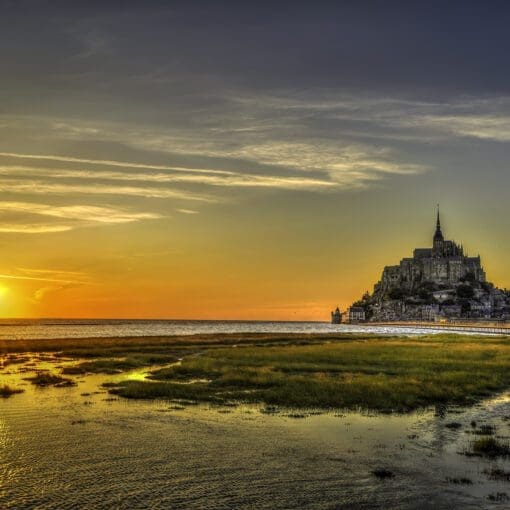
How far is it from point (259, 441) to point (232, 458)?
273cm

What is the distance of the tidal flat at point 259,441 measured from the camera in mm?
18156

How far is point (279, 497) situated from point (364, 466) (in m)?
4.56

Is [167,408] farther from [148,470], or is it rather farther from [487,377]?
[487,377]

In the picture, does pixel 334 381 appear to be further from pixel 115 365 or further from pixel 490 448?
pixel 115 365

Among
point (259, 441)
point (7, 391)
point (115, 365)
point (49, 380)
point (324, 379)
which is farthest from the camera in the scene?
point (115, 365)

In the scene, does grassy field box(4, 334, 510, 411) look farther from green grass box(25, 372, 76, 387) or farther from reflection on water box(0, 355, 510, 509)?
green grass box(25, 372, 76, 387)

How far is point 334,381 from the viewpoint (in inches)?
1654

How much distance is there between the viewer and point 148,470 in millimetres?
20594

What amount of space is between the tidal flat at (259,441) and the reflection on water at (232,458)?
7 cm

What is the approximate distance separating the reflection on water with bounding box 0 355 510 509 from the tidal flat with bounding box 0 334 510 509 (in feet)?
0.22

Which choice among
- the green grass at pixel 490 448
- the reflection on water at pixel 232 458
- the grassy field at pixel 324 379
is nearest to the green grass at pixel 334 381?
the grassy field at pixel 324 379

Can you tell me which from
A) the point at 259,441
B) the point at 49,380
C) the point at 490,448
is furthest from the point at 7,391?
the point at 490,448

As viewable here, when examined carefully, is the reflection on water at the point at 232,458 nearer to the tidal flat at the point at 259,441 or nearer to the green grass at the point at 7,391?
the tidal flat at the point at 259,441

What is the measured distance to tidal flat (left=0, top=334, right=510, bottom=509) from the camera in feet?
59.6
